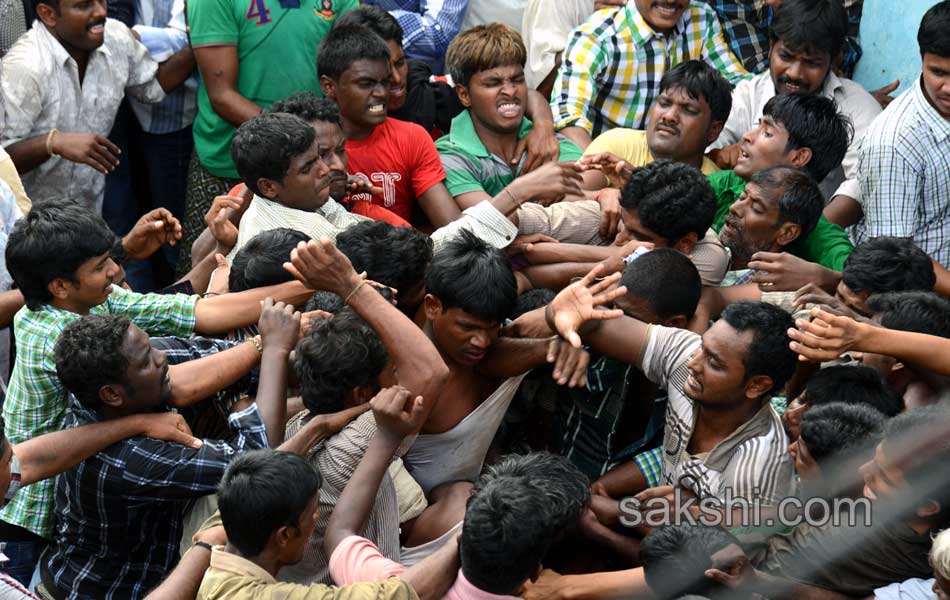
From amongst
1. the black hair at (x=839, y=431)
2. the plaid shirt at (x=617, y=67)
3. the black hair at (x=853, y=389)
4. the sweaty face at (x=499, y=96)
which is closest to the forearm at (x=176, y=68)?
the sweaty face at (x=499, y=96)

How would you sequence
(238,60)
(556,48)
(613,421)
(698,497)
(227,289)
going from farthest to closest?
(556,48) → (238,60) → (227,289) → (613,421) → (698,497)

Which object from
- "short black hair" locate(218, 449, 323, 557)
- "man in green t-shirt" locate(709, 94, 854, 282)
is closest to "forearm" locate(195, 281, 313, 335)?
"short black hair" locate(218, 449, 323, 557)

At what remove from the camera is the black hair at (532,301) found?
15.1 ft

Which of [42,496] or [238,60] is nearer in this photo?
[42,496]

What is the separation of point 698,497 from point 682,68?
2.60 metres

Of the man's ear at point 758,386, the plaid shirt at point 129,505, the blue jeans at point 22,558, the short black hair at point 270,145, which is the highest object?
the short black hair at point 270,145

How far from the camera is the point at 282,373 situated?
389cm

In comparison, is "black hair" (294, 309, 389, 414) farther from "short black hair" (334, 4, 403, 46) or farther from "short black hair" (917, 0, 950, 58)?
"short black hair" (917, 0, 950, 58)

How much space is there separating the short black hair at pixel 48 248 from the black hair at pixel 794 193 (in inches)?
106

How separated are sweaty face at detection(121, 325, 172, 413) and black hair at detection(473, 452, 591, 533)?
1.12 meters

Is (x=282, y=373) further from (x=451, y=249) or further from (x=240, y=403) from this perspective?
(x=451, y=249)

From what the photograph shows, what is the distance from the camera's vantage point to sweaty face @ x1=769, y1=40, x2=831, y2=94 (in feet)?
19.6

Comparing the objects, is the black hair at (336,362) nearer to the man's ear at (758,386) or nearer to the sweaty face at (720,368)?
the sweaty face at (720,368)

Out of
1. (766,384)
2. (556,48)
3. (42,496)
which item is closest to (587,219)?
(766,384)
